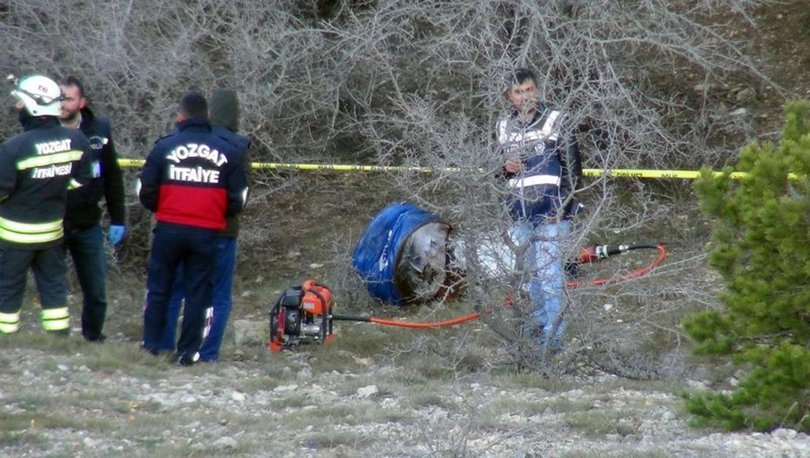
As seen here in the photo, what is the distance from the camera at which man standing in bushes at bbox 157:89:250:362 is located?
7.78 m

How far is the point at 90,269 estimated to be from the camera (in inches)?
316

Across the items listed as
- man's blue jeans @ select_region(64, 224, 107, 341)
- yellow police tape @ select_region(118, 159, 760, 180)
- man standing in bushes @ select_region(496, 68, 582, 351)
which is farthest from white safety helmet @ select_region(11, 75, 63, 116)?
man standing in bushes @ select_region(496, 68, 582, 351)

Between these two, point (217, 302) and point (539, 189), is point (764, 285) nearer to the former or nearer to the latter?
point (539, 189)

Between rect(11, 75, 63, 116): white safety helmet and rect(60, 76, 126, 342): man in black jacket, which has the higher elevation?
rect(11, 75, 63, 116): white safety helmet

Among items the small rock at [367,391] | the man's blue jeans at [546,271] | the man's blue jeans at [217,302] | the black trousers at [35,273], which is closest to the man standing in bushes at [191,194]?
the man's blue jeans at [217,302]

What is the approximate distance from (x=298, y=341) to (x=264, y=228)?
10.8 ft

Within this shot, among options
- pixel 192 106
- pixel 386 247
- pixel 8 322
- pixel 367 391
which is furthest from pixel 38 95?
pixel 386 247

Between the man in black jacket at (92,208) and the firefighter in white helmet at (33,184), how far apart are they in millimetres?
273

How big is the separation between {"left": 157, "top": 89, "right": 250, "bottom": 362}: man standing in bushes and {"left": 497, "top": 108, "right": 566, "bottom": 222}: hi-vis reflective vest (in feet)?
5.55

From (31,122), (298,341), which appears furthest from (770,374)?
(31,122)

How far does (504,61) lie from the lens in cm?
837

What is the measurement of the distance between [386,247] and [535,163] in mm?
2395

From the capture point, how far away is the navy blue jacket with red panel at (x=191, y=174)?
7.43 meters

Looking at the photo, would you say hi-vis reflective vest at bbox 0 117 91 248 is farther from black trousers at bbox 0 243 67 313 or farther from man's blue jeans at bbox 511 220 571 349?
man's blue jeans at bbox 511 220 571 349
